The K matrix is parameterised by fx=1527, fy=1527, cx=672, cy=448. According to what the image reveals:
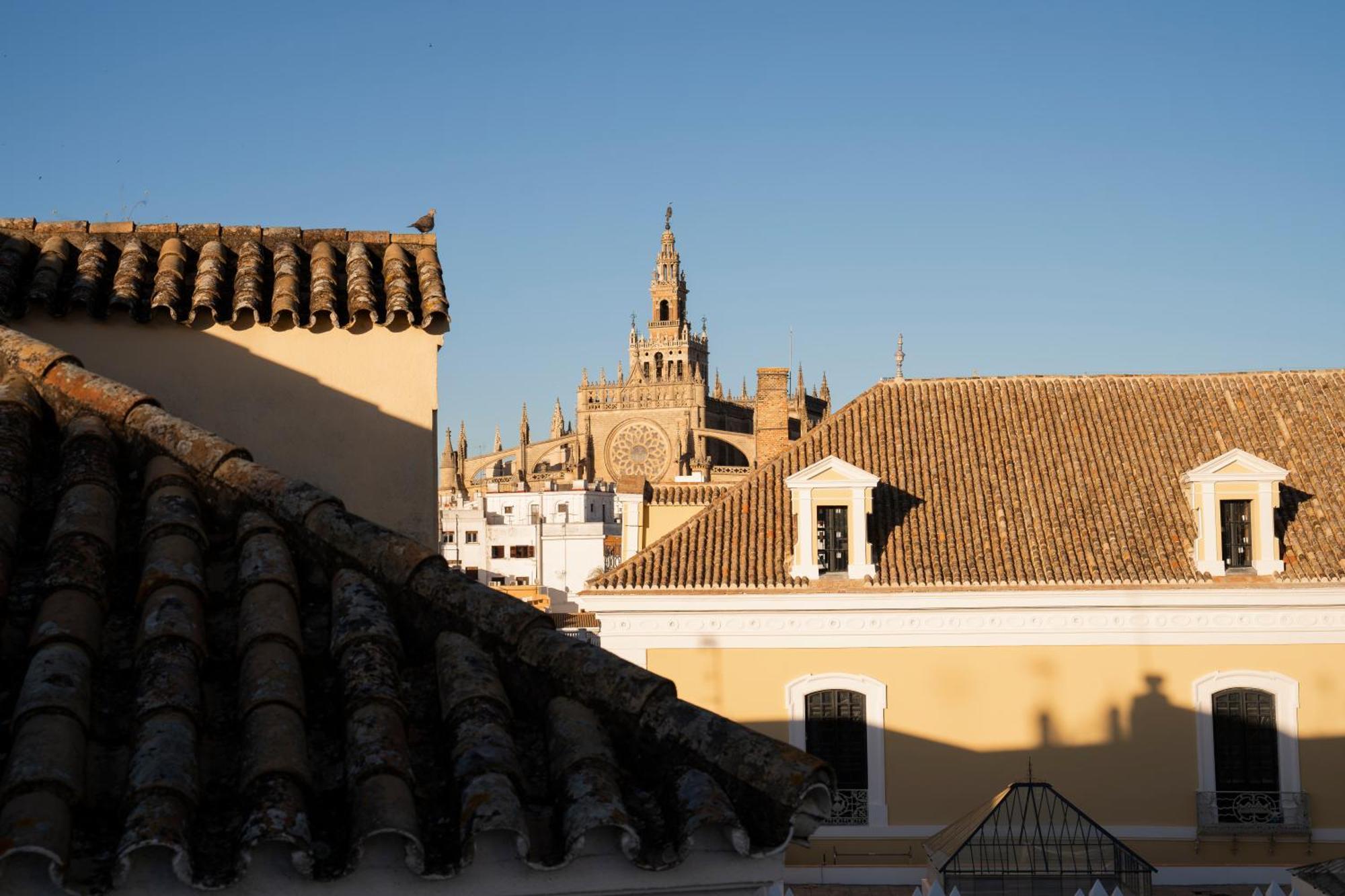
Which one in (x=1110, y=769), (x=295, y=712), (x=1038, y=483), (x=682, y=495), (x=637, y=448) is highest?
(x=637, y=448)

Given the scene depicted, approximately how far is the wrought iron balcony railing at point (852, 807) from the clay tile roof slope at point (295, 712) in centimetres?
1358

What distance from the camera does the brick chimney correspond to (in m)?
24.7

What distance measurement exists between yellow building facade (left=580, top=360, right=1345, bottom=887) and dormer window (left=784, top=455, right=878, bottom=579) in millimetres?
28

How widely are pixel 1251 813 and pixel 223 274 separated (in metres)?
13.5

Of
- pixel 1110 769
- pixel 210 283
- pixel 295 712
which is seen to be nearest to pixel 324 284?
pixel 210 283

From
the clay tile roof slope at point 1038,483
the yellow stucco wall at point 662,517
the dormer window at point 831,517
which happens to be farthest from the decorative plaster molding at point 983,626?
the yellow stucco wall at point 662,517

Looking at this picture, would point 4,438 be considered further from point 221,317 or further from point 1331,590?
point 1331,590

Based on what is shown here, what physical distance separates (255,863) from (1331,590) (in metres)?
16.4

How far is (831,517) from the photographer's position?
1828cm

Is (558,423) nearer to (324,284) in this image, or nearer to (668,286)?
(668,286)

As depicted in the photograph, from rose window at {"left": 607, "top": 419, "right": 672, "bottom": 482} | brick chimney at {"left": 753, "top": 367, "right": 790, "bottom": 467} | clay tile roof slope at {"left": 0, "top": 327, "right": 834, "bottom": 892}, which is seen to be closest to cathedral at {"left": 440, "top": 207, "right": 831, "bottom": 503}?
rose window at {"left": 607, "top": 419, "right": 672, "bottom": 482}

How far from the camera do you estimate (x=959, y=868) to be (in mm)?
14305

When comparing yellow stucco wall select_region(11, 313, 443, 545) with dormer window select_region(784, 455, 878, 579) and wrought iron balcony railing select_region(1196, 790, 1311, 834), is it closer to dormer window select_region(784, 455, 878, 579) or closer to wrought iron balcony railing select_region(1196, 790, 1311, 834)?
dormer window select_region(784, 455, 878, 579)

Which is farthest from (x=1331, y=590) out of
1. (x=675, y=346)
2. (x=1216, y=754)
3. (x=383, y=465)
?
(x=675, y=346)
